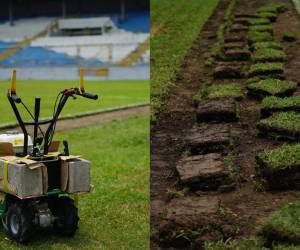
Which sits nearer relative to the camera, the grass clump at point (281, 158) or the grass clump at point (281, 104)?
the grass clump at point (281, 158)

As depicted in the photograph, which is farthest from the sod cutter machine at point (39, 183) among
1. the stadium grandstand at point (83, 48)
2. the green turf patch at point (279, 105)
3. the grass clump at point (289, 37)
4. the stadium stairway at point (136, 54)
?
the stadium stairway at point (136, 54)

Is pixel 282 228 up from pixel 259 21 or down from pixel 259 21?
down

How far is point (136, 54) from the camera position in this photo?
621 inches

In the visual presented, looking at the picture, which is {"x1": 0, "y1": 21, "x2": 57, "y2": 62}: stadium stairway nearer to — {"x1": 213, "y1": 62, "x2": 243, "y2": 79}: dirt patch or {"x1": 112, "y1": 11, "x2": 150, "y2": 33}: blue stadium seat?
{"x1": 112, "y1": 11, "x2": 150, "y2": 33}: blue stadium seat

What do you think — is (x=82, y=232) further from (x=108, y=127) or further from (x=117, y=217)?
(x=108, y=127)

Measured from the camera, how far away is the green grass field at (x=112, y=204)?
224 centimetres

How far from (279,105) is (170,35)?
3.72m

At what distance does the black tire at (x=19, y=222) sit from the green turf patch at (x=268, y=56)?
3301 mm

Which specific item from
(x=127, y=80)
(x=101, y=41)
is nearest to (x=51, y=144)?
(x=101, y=41)

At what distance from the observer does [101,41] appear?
1291 centimetres

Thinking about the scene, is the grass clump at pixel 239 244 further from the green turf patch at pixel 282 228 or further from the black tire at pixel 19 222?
the black tire at pixel 19 222

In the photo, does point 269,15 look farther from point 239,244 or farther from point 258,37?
point 239,244

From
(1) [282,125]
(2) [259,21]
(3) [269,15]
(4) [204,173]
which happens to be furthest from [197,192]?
(3) [269,15]

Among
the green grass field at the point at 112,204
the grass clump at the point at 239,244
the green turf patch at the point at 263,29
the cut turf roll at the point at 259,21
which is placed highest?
the cut turf roll at the point at 259,21
